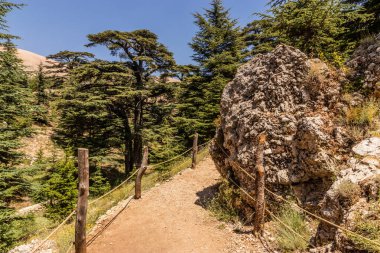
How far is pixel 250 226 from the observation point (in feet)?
23.3

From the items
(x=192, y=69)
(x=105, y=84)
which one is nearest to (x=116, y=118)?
(x=105, y=84)

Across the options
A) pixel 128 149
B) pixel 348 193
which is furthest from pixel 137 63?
pixel 348 193

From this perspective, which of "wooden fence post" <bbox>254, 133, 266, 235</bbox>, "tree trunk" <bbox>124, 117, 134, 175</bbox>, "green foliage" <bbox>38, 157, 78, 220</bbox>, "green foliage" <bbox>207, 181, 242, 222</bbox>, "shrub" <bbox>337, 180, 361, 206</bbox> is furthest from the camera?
"tree trunk" <bbox>124, 117, 134, 175</bbox>

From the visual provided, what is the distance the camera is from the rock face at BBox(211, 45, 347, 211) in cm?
618

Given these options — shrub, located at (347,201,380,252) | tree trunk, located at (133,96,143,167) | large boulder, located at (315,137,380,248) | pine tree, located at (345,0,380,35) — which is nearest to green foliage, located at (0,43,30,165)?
tree trunk, located at (133,96,143,167)

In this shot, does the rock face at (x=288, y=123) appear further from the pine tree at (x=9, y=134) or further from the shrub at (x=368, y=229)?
the pine tree at (x=9, y=134)

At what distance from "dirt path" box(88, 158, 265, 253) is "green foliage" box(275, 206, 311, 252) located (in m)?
0.55

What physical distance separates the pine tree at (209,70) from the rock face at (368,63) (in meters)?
10.00

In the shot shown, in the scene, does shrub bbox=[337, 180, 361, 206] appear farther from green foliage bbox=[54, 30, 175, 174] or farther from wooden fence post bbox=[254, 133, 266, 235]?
green foliage bbox=[54, 30, 175, 174]

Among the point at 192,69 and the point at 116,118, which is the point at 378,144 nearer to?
the point at 192,69

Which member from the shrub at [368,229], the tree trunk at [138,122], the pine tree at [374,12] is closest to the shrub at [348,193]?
the shrub at [368,229]

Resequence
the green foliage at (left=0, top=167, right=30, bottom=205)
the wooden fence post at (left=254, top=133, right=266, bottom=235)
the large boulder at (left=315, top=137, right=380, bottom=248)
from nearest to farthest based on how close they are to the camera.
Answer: the large boulder at (left=315, top=137, right=380, bottom=248) → the wooden fence post at (left=254, top=133, right=266, bottom=235) → the green foliage at (left=0, top=167, right=30, bottom=205)

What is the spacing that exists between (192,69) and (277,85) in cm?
1303

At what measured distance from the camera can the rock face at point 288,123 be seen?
618cm
